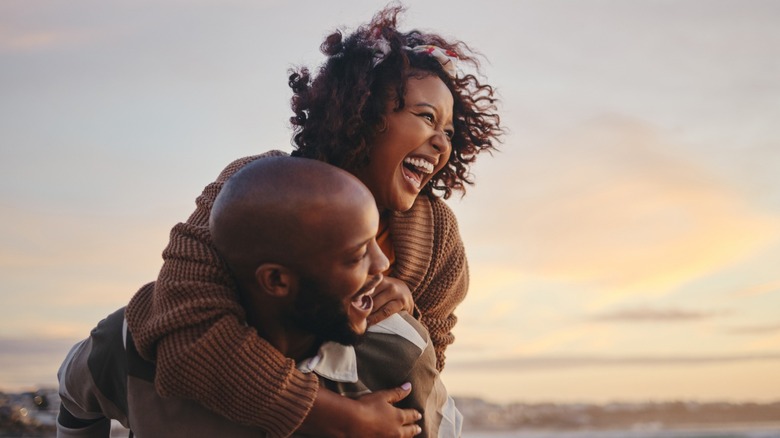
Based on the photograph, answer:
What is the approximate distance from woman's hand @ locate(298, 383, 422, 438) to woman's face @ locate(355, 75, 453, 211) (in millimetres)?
1009

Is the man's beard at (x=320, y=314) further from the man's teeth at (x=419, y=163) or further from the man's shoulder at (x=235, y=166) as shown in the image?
the man's teeth at (x=419, y=163)

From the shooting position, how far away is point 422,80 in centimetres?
399

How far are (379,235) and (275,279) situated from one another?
1089mm

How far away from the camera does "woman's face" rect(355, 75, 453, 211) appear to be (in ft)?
12.6

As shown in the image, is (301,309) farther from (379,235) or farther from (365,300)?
(379,235)

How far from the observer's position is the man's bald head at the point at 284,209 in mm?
2742

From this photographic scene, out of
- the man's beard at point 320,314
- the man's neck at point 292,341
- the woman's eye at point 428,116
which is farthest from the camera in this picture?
the woman's eye at point 428,116

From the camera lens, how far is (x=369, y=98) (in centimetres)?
397

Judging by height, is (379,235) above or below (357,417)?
above

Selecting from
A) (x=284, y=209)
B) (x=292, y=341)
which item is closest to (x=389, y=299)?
(x=292, y=341)

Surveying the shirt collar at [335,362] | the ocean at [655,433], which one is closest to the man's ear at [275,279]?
the shirt collar at [335,362]

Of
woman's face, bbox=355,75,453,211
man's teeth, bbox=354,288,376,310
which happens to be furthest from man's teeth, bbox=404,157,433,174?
man's teeth, bbox=354,288,376,310

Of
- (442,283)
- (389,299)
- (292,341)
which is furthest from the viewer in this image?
(442,283)

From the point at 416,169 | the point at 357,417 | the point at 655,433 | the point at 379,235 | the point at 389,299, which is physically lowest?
the point at 655,433
